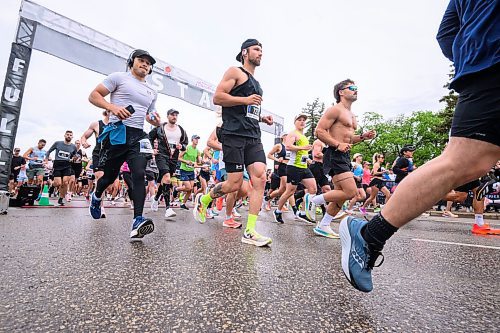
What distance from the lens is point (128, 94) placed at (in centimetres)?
328

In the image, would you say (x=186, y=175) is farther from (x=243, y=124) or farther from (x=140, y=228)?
(x=140, y=228)

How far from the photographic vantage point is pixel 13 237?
2781 millimetres

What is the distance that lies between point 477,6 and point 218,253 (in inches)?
84.1

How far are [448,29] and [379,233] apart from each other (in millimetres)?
1201

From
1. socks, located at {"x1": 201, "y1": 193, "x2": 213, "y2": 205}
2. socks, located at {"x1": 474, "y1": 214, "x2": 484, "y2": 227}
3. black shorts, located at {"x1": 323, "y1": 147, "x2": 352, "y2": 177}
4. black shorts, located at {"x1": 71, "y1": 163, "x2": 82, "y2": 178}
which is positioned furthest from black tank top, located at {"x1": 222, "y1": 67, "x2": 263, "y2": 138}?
black shorts, located at {"x1": 71, "y1": 163, "x2": 82, "y2": 178}

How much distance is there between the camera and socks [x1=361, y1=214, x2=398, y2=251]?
147cm

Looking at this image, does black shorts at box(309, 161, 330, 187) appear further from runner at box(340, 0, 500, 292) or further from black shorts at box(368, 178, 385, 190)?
runner at box(340, 0, 500, 292)

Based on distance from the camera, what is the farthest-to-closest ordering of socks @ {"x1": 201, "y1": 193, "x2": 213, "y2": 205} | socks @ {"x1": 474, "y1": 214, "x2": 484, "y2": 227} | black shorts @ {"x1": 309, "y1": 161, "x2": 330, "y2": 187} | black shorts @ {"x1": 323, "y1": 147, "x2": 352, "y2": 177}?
black shorts @ {"x1": 309, "y1": 161, "x2": 330, "y2": 187} < socks @ {"x1": 474, "y1": 214, "x2": 484, "y2": 227} < black shorts @ {"x1": 323, "y1": 147, "x2": 352, "y2": 177} < socks @ {"x1": 201, "y1": 193, "x2": 213, "y2": 205}

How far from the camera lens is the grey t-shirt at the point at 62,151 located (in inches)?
336

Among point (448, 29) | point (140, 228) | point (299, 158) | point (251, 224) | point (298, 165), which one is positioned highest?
point (448, 29)

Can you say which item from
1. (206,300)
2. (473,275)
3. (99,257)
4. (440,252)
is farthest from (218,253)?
(440,252)

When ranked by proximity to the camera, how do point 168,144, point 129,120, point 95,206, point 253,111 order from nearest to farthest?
point 129,120
point 253,111
point 95,206
point 168,144

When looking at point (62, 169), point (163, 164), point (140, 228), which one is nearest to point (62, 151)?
point (62, 169)

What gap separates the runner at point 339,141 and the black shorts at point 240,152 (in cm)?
118
